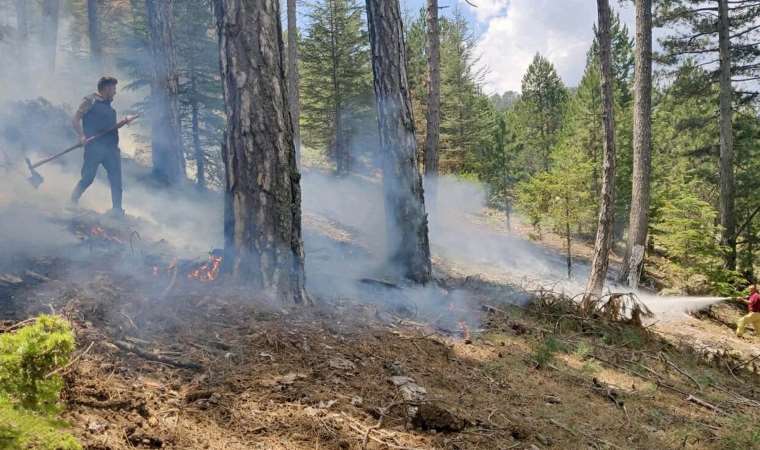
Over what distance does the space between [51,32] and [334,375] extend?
2974cm

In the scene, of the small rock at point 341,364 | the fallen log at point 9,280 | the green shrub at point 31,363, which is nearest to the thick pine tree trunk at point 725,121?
the small rock at point 341,364

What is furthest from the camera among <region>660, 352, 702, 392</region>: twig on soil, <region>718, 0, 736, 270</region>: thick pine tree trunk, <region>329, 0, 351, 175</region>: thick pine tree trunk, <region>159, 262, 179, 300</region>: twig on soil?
<region>329, 0, 351, 175</region>: thick pine tree trunk

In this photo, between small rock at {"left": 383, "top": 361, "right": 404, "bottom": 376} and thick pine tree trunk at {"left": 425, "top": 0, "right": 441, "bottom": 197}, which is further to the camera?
thick pine tree trunk at {"left": 425, "top": 0, "right": 441, "bottom": 197}

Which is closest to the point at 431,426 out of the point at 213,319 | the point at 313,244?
the point at 213,319

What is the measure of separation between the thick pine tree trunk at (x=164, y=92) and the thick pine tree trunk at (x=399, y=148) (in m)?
6.81

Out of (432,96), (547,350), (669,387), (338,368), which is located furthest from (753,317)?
(338,368)

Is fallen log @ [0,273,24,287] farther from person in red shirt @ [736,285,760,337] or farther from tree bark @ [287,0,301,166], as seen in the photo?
person in red shirt @ [736,285,760,337]

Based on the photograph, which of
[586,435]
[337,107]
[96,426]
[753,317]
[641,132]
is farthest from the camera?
[337,107]

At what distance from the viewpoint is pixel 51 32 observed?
82.2 feet

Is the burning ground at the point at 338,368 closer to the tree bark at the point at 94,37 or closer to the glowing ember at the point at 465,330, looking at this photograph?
the glowing ember at the point at 465,330

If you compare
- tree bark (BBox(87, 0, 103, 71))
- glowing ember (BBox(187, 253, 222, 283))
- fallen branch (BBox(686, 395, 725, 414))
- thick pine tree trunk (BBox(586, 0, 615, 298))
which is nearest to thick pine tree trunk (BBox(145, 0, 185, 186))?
glowing ember (BBox(187, 253, 222, 283))

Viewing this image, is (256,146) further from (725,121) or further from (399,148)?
(725,121)

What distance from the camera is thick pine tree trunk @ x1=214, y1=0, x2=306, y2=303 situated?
485 centimetres

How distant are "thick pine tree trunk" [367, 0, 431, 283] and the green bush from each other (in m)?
6.28
